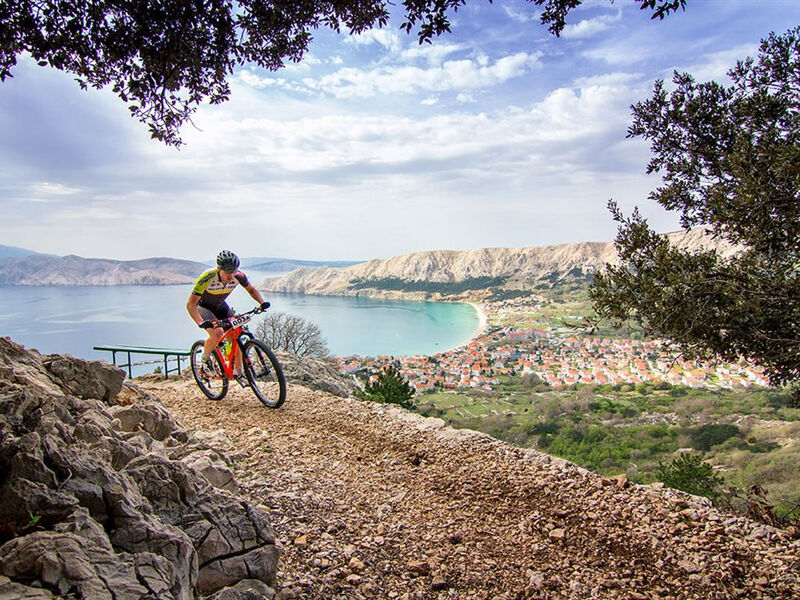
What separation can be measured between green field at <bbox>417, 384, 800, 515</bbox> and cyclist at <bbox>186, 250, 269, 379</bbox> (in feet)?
18.2

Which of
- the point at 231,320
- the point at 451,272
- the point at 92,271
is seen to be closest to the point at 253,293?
the point at 231,320

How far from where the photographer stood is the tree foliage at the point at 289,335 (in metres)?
26.8

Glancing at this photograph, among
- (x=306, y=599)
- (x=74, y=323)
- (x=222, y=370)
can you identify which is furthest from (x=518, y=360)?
(x=306, y=599)

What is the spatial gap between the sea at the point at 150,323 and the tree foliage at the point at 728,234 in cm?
639

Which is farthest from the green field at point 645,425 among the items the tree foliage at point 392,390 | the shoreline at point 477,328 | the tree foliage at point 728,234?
the shoreline at point 477,328

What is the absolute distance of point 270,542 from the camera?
3205 millimetres

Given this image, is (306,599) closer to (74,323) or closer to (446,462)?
(446,462)

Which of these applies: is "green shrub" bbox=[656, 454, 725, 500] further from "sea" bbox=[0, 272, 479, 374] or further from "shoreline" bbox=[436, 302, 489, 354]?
"shoreline" bbox=[436, 302, 489, 354]

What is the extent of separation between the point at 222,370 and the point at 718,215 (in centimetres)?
791

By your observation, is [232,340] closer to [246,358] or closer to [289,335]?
[246,358]

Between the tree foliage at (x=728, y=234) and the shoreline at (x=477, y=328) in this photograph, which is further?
the shoreline at (x=477, y=328)

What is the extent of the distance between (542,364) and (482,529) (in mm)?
54077

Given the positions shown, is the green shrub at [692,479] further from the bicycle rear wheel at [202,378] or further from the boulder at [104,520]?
the bicycle rear wheel at [202,378]

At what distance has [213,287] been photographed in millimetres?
7289
